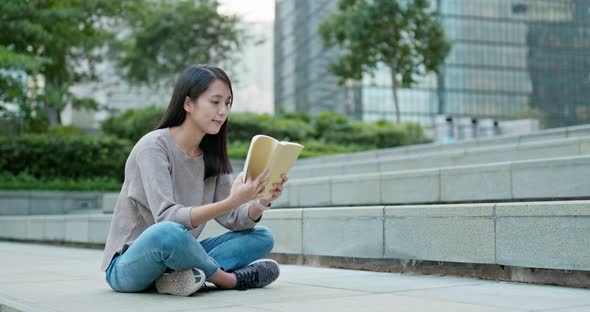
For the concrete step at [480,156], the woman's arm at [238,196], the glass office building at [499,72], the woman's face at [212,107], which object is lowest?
the woman's arm at [238,196]

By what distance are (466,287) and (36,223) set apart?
30.3ft

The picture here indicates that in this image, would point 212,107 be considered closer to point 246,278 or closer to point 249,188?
point 249,188

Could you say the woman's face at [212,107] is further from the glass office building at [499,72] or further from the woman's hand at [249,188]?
the glass office building at [499,72]

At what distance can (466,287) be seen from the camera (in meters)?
4.28

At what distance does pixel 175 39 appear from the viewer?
115ft

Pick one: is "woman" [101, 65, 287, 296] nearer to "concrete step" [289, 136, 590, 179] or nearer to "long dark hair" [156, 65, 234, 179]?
"long dark hair" [156, 65, 234, 179]

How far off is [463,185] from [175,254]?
11.9 feet

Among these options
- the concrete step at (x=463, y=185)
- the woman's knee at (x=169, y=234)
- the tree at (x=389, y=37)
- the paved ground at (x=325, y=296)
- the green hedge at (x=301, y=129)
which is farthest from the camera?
the tree at (x=389, y=37)

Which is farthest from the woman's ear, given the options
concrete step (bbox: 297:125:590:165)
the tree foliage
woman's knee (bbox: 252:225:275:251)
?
the tree foliage

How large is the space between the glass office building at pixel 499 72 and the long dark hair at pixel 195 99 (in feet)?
245

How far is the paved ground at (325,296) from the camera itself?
3414 mm

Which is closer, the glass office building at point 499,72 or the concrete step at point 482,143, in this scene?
the concrete step at point 482,143

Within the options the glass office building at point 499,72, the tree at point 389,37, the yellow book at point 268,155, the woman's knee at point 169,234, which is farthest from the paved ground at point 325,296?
the glass office building at point 499,72

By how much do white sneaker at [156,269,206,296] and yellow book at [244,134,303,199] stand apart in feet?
2.29
